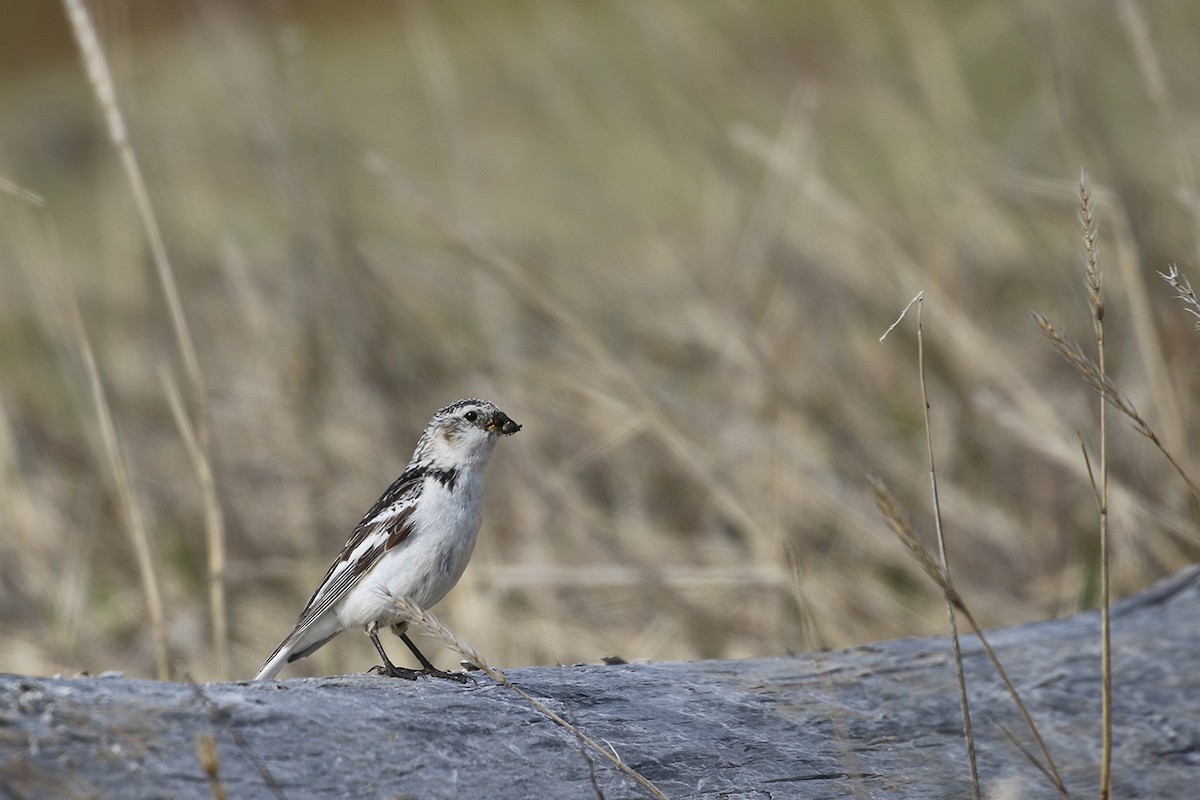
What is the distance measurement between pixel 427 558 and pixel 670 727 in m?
1.06

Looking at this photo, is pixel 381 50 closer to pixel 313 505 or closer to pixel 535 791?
pixel 313 505

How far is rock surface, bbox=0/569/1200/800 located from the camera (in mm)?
2053

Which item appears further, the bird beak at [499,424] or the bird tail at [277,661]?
the bird beak at [499,424]

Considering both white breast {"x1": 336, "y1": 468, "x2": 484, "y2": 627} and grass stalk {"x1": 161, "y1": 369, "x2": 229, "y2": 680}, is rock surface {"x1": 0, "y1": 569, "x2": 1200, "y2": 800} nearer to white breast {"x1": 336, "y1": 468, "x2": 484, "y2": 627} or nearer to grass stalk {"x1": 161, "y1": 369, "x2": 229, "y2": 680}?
white breast {"x1": 336, "y1": 468, "x2": 484, "y2": 627}

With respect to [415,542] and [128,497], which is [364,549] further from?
[128,497]

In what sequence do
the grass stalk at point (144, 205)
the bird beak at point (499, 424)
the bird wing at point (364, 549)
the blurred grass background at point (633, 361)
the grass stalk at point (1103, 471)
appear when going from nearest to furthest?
the grass stalk at point (1103, 471) → the grass stalk at point (144, 205) → the bird wing at point (364, 549) → the bird beak at point (499, 424) → the blurred grass background at point (633, 361)

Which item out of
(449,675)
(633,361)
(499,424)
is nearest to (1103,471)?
(449,675)

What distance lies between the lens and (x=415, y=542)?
11.4 ft

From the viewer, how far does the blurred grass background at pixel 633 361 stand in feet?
16.7

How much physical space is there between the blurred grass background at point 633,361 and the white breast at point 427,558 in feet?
2.62

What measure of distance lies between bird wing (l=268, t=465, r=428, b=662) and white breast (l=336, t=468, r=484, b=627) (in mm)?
25

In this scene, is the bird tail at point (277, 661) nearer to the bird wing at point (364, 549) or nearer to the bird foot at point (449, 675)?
the bird wing at point (364, 549)

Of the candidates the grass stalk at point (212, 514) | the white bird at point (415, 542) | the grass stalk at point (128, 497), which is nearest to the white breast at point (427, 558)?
the white bird at point (415, 542)

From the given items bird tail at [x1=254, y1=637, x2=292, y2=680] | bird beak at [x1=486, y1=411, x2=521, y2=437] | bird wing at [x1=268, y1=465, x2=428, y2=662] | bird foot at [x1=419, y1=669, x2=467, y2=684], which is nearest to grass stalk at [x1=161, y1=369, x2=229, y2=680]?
bird tail at [x1=254, y1=637, x2=292, y2=680]
